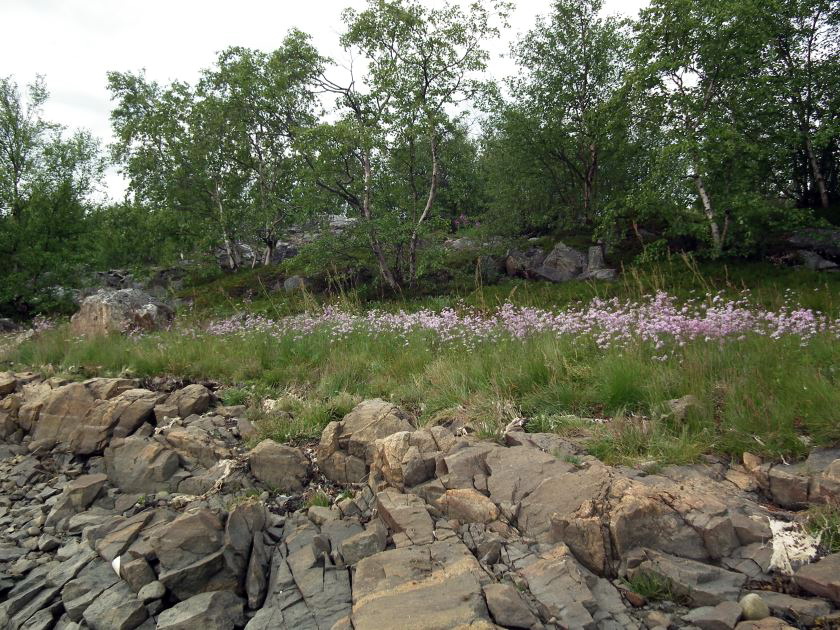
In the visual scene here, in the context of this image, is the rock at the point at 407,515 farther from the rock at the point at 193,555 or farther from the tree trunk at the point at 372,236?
the tree trunk at the point at 372,236

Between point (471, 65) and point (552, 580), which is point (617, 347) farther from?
point (471, 65)

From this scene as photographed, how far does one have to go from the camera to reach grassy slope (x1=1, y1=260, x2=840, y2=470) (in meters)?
4.07

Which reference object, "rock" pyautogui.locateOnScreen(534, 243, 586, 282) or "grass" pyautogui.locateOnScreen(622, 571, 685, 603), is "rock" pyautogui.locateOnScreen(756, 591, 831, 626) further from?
"rock" pyautogui.locateOnScreen(534, 243, 586, 282)

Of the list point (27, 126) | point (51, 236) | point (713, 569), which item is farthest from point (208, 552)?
point (27, 126)

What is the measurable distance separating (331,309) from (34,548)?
6.80 metres

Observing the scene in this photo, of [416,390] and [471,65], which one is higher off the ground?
[471,65]

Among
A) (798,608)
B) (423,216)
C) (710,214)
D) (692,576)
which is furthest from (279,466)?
(710,214)

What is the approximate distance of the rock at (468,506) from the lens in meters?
3.75

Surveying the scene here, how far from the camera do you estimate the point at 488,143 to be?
22000 millimetres

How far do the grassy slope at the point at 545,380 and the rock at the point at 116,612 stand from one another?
2.22 metres

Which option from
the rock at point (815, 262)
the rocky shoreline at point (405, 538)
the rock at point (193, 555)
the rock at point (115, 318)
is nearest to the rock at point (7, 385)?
the rock at point (115, 318)

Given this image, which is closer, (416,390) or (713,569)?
(713,569)

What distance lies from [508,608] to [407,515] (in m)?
1.27

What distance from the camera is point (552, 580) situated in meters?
2.99
